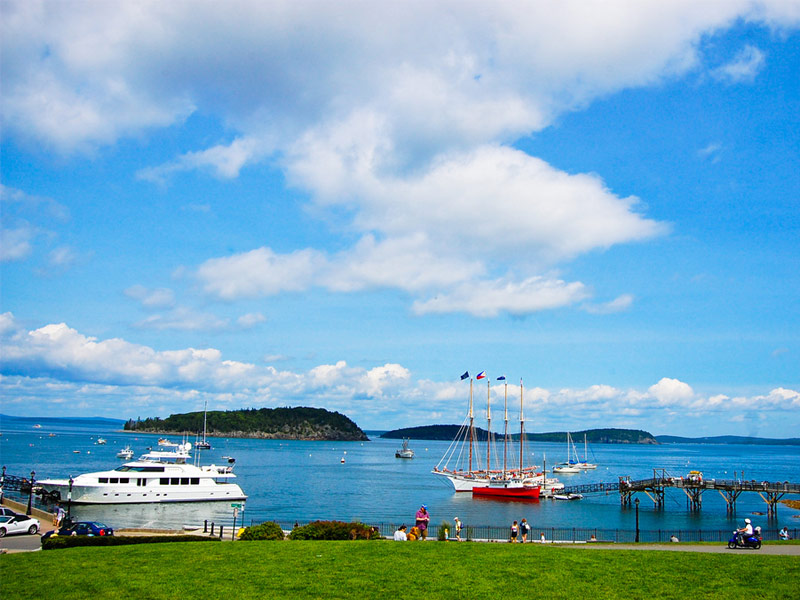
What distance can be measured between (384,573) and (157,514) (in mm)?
54243

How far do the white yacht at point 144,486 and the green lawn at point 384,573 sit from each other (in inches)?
1925

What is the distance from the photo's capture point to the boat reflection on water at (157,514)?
63878 millimetres

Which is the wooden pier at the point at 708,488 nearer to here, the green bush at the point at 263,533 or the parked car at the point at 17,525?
the green bush at the point at 263,533

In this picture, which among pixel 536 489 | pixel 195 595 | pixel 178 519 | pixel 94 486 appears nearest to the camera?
pixel 195 595

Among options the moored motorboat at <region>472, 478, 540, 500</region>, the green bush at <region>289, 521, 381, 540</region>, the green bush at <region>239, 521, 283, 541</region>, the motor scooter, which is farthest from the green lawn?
the moored motorboat at <region>472, 478, 540, 500</region>

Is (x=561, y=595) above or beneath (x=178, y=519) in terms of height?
above

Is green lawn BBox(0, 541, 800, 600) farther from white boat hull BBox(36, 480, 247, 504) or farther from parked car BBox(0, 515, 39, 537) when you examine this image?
white boat hull BBox(36, 480, 247, 504)

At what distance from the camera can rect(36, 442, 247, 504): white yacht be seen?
73.7 meters

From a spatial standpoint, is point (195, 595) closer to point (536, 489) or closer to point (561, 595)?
point (561, 595)

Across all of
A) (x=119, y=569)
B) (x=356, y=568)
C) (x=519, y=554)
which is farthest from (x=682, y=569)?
(x=119, y=569)

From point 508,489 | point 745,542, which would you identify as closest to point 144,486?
point 508,489

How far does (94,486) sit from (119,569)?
5530 centimetres

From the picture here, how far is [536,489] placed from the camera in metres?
93.6

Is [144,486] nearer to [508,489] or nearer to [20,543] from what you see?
[20,543]
